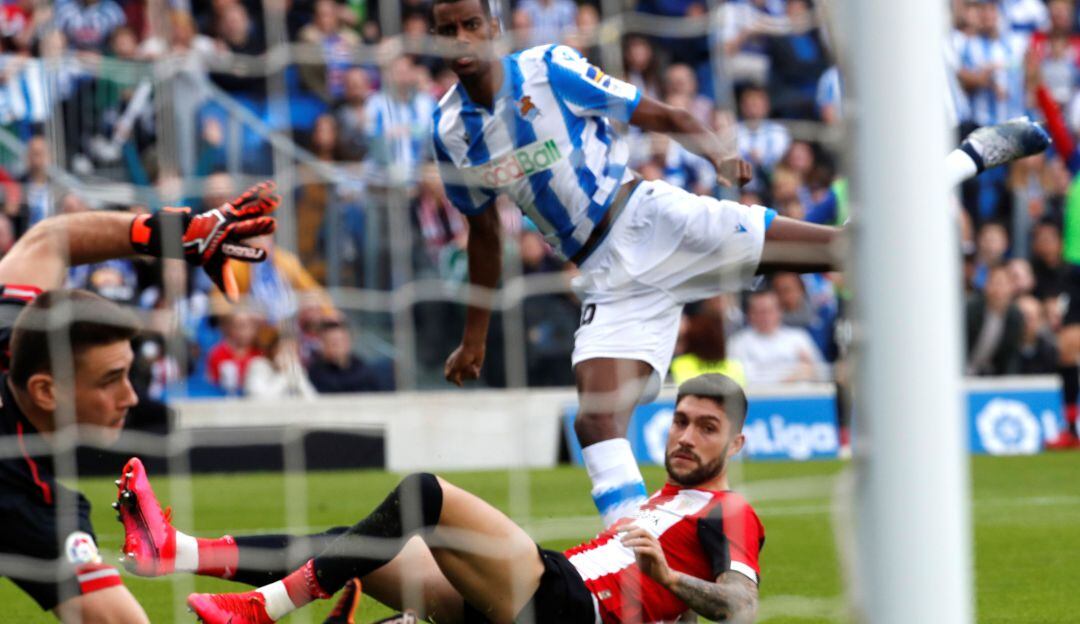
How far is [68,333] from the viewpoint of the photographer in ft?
12.0

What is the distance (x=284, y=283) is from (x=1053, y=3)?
6.36 m

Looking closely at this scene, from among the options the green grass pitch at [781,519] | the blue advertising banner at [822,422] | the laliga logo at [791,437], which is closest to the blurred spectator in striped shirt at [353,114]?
the green grass pitch at [781,519]

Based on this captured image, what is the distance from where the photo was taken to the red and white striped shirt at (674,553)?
155 inches

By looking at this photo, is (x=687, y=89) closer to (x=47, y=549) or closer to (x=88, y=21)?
(x=88, y=21)

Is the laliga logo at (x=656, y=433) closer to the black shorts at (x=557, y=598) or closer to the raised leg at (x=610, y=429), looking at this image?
the raised leg at (x=610, y=429)

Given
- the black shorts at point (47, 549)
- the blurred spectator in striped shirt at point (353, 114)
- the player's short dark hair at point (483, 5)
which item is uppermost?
the blurred spectator in striped shirt at point (353, 114)

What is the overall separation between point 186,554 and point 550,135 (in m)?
1.64

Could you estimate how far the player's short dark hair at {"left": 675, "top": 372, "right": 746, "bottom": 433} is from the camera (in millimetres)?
4141

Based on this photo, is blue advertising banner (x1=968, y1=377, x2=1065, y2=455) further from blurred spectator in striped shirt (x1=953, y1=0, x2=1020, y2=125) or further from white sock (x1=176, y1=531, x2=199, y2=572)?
white sock (x1=176, y1=531, x2=199, y2=572)

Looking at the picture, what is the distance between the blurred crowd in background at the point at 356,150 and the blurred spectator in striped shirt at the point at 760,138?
2 cm

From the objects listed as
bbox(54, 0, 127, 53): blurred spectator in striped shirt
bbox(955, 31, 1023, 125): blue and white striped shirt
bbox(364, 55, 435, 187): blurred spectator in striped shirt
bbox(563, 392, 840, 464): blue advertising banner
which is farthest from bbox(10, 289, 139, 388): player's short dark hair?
bbox(955, 31, 1023, 125): blue and white striped shirt

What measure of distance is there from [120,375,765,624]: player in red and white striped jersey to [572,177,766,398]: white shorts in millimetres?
575

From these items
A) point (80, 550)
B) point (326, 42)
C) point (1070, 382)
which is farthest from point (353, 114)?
point (80, 550)

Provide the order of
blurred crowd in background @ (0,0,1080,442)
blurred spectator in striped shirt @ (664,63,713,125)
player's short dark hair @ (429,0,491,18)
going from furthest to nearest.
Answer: blurred spectator in striped shirt @ (664,63,713,125) → blurred crowd in background @ (0,0,1080,442) → player's short dark hair @ (429,0,491,18)
